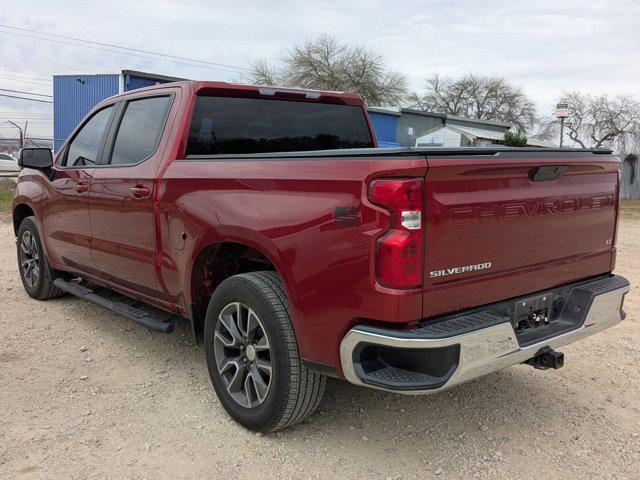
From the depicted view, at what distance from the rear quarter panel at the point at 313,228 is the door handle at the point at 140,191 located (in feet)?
1.73

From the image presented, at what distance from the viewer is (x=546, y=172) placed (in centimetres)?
281

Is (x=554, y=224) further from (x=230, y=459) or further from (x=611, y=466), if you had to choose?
(x=230, y=459)

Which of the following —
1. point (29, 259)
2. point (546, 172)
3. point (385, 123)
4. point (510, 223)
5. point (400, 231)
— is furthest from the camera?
point (385, 123)

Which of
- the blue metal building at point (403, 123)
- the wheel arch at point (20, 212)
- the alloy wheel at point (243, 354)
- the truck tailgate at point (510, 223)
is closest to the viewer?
the truck tailgate at point (510, 223)

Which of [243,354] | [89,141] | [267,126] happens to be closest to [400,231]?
[243,354]

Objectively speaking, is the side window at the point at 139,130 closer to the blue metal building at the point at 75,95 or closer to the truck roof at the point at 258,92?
the truck roof at the point at 258,92

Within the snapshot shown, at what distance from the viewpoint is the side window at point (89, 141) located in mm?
4500

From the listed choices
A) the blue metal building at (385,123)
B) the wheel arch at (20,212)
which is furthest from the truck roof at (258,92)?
the blue metal building at (385,123)

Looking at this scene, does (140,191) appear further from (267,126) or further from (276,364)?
(276,364)

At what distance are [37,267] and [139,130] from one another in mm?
2427

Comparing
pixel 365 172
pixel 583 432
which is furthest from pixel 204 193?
pixel 583 432

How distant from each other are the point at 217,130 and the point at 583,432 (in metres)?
2.93

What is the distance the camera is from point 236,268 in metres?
3.55

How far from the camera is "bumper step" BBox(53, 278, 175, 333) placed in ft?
12.3
